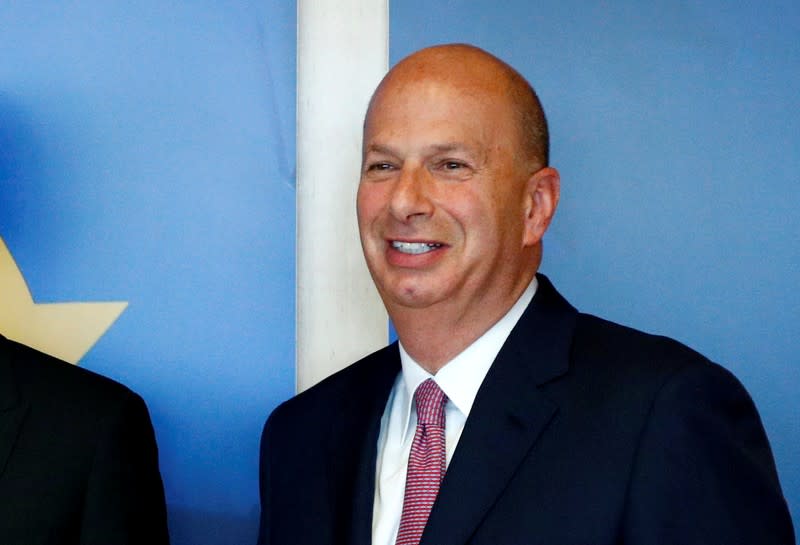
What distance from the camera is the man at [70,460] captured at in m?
1.81

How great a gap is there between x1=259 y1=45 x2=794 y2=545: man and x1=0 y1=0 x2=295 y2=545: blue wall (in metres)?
0.29

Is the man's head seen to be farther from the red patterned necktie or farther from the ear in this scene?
the red patterned necktie

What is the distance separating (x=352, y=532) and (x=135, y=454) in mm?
398

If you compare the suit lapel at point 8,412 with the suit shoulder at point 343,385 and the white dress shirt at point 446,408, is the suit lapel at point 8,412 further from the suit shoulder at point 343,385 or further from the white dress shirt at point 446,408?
the white dress shirt at point 446,408

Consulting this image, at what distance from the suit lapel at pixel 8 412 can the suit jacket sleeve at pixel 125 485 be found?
0.13 m

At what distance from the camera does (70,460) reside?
1841 millimetres

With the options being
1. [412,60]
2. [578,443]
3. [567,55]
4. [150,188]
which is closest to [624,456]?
[578,443]

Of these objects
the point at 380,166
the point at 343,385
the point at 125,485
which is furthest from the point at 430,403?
the point at 125,485

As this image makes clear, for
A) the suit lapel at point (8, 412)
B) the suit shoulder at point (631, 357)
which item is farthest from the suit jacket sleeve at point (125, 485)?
the suit shoulder at point (631, 357)

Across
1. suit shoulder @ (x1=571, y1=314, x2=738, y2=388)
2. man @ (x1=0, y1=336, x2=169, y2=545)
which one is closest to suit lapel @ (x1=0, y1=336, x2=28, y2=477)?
man @ (x1=0, y1=336, x2=169, y2=545)

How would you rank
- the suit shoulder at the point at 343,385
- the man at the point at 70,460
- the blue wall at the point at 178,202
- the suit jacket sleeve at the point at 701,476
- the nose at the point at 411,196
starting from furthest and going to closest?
the blue wall at the point at 178,202, the suit shoulder at the point at 343,385, the man at the point at 70,460, the nose at the point at 411,196, the suit jacket sleeve at the point at 701,476

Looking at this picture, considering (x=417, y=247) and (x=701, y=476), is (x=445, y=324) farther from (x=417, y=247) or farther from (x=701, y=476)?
(x=701, y=476)

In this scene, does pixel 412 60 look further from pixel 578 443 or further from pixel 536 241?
pixel 578 443

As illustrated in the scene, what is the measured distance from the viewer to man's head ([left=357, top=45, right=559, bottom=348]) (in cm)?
171
